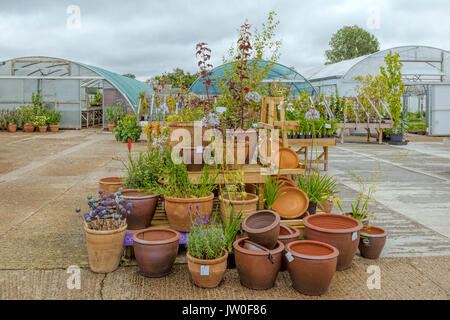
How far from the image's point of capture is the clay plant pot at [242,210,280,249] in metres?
2.95

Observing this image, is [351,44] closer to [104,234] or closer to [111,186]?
[111,186]

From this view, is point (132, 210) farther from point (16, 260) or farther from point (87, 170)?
point (87, 170)

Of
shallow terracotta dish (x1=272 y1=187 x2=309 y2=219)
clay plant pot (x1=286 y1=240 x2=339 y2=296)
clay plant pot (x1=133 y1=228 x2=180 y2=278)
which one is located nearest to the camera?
clay plant pot (x1=286 y1=240 x2=339 y2=296)

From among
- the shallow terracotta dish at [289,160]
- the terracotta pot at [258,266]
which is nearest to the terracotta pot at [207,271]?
the terracotta pot at [258,266]

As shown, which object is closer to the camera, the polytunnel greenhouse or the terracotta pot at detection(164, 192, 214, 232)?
the terracotta pot at detection(164, 192, 214, 232)

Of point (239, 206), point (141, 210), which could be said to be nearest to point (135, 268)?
point (141, 210)

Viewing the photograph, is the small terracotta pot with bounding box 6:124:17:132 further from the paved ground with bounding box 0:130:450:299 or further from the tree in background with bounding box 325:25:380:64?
the tree in background with bounding box 325:25:380:64

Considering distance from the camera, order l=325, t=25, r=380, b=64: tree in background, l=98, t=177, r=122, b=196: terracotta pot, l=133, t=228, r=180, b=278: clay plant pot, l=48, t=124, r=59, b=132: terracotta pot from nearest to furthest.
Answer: l=133, t=228, r=180, b=278: clay plant pot, l=98, t=177, r=122, b=196: terracotta pot, l=48, t=124, r=59, b=132: terracotta pot, l=325, t=25, r=380, b=64: tree in background

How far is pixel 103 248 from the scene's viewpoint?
3018 millimetres

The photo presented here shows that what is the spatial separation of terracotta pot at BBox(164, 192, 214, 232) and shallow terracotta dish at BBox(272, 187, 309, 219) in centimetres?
71

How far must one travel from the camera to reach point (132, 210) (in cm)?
339

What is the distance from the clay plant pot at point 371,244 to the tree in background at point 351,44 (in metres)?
36.7

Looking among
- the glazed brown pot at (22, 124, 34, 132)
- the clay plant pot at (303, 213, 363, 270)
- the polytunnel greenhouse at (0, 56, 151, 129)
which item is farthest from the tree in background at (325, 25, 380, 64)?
the clay plant pot at (303, 213, 363, 270)

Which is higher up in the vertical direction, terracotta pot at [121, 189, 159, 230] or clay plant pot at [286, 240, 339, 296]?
terracotta pot at [121, 189, 159, 230]
